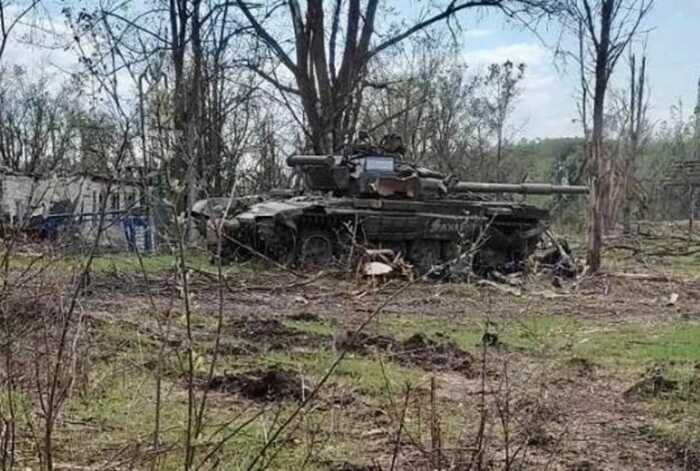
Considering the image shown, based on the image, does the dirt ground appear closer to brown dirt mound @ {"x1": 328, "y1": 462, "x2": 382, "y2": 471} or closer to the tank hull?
brown dirt mound @ {"x1": 328, "y1": 462, "x2": 382, "y2": 471}

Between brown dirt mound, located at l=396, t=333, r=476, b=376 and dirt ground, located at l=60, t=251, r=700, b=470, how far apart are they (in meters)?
0.03

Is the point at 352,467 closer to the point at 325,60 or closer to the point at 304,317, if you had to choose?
the point at 304,317

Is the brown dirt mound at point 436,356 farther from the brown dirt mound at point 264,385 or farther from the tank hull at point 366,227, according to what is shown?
the tank hull at point 366,227

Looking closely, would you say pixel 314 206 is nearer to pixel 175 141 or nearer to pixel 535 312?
pixel 535 312

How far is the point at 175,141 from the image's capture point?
3641 millimetres

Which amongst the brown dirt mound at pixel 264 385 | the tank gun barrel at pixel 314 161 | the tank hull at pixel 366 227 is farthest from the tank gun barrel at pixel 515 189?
the brown dirt mound at pixel 264 385

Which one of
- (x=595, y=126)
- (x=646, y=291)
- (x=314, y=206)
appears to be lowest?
(x=646, y=291)

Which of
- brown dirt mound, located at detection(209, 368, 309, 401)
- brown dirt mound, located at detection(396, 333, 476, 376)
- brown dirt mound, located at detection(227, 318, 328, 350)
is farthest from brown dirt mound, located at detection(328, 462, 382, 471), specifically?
brown dirt mound, located at detection(227, 318, 328, 350)

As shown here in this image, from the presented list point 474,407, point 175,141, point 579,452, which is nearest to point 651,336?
point 474,407

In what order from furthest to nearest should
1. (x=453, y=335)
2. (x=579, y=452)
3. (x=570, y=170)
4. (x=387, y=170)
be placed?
(x=570, y=170), (x=387, y=170), (x=453, y=335), (x=579, y=452)

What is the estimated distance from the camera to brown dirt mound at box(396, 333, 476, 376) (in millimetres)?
7375

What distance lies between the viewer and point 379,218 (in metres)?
16.0

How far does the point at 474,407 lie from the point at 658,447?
3.96 ft

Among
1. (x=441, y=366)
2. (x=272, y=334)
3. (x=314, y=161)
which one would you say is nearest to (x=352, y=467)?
(x=441, y=366)
